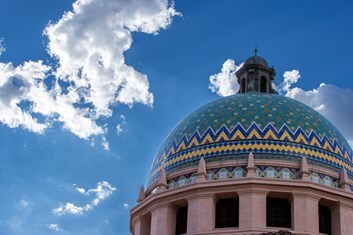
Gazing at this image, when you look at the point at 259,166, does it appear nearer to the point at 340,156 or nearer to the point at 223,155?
the point at 223,155

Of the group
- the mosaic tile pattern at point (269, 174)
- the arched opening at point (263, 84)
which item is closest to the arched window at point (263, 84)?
the arched opening at point (263, 84)

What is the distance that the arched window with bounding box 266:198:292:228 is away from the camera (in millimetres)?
29734

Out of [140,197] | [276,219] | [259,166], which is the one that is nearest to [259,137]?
[259,166]

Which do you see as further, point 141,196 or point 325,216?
point 141,196

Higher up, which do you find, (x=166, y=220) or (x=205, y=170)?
(x=205, y=170)

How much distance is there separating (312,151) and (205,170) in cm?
465

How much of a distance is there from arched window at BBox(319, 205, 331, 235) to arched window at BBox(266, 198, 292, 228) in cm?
145

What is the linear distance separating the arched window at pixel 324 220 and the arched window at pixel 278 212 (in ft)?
4.76

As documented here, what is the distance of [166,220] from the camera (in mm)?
30719

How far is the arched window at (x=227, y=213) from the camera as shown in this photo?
29.9 meters

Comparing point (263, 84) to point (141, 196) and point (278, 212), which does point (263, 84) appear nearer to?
point (141, 196)

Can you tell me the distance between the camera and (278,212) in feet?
98.3

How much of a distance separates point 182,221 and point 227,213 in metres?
2.13

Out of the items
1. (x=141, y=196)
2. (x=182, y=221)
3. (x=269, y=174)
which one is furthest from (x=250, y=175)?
(x=141, y=196)
